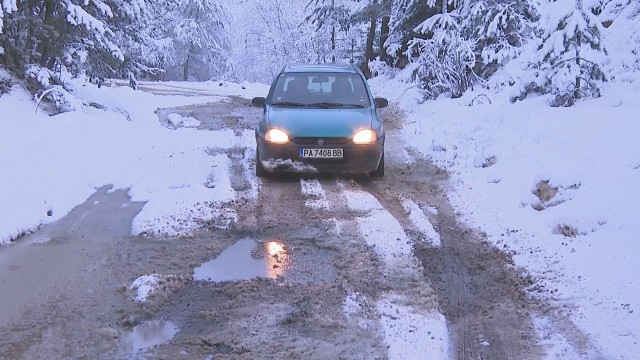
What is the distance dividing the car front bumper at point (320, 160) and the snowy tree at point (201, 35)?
116 ft

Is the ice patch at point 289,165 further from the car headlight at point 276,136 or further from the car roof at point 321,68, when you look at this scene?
the car roof at point 321,68

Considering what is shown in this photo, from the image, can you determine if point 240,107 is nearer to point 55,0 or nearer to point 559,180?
point 55,0

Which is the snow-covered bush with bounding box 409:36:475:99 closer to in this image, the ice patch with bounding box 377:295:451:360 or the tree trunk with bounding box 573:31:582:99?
the tree trunk with bounding box 573:31:582:99

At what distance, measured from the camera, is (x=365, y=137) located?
26.8ft

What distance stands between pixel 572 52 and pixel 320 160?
16.6 feet

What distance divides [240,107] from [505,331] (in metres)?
15.5

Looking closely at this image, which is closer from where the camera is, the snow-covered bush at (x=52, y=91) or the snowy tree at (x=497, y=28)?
the snow-covered bush at (x=52, y=91)

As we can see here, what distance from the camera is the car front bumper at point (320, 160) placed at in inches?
319

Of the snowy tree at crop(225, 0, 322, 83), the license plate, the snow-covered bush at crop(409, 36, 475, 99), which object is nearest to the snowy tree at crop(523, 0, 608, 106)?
the license plate

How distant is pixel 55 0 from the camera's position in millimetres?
12242

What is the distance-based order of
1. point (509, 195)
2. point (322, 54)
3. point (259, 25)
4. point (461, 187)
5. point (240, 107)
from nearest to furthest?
point (509, 195), point (461, 187), point (240, 107), point (322, 54), point (259, 25)

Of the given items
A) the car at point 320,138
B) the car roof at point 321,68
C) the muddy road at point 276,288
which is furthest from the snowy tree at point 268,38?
the muddy road at point 276,288

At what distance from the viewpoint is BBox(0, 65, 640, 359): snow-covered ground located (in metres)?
4.74

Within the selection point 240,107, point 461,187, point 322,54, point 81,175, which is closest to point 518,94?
point 461,187
